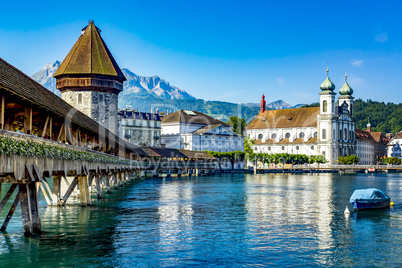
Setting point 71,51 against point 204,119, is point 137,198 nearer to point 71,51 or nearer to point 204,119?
point 71,51

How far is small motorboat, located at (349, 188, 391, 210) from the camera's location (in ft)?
131

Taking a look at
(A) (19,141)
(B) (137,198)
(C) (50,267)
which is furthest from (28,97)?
(B) (137,198)

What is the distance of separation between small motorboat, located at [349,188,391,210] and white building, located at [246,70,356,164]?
126m

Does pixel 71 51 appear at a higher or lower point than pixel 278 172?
higher

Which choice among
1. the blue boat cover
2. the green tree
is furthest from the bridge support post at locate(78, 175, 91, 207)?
the green tree

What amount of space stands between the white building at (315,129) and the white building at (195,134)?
33670 mm

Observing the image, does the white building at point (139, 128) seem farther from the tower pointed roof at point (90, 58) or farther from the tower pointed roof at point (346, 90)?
the tower pointed roof at point (346, 90)

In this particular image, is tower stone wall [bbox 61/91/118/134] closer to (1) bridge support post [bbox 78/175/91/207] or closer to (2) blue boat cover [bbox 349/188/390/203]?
(1) bridge support post [bbox 78/175/91/207]

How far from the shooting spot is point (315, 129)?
584ft

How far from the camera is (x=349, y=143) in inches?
6880

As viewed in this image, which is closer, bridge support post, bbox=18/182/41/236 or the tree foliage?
bridge support post, bbox=18/182/41/236

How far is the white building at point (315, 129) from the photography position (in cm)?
16962

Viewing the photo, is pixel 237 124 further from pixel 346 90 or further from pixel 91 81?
pixel 91 81

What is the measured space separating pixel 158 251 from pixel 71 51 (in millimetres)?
53484
